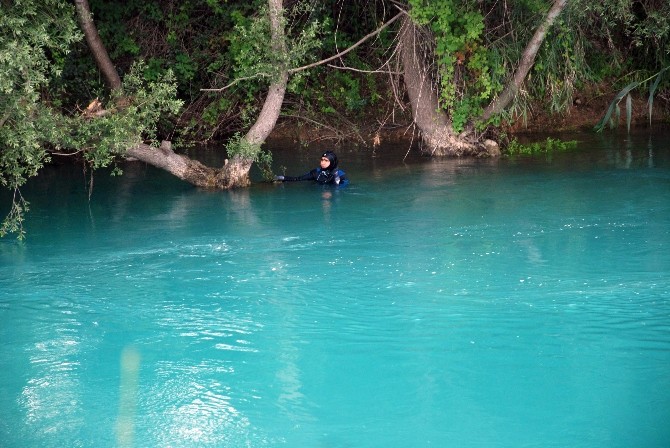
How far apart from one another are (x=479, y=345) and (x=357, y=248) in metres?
A: 3.45

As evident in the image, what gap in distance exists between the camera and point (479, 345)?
7.84 metres

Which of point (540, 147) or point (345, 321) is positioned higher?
point (540, 147)

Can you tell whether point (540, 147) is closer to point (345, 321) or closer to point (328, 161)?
point (328, 161)

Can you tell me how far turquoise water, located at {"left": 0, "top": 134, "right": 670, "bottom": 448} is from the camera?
21.6ft

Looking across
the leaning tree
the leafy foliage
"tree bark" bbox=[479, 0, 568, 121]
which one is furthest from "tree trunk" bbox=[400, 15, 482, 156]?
the leafy foliage

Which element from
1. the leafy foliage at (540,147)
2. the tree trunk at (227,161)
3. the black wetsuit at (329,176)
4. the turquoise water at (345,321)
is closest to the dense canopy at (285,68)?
the tree trunk at (227,161)

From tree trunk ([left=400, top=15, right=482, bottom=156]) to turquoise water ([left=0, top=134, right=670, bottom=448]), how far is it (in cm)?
389

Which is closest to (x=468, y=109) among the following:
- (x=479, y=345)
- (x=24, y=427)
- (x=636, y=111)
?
(x=636, y=111)

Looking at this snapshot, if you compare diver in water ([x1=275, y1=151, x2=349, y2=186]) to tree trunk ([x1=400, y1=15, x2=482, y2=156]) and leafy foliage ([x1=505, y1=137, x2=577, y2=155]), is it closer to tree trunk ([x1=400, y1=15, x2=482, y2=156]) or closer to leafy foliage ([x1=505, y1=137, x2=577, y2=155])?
tree trunk ([x1=400, y1=15, x2=482, y2=156])

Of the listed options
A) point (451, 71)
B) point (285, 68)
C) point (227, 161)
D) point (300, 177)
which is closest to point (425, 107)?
point (451, 71)

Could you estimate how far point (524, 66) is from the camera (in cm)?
1688

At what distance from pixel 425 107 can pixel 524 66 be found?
6.95 ft

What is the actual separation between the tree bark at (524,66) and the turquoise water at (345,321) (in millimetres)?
3371

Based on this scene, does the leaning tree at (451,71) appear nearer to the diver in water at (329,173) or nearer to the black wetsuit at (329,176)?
the diver in water at (329,173)
